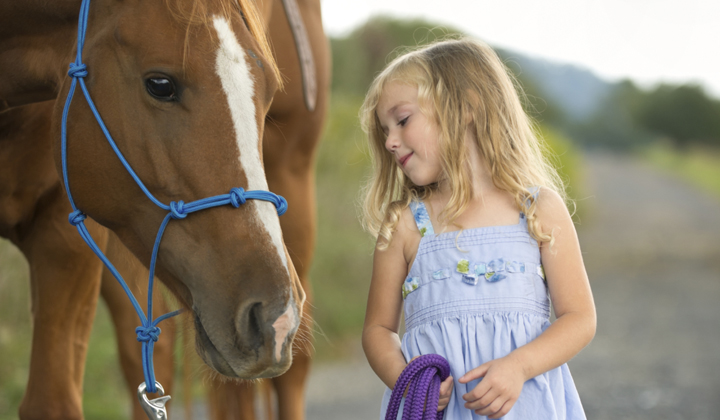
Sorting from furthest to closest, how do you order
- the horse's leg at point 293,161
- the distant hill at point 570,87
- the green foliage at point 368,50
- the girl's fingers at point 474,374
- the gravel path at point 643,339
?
1. the distant hill at point 570,87
2. the green foliage at point 368,50
3. the gravel path at point 643,339
4. the horse's leg at point 293,161
5. the girl's fingers at point 474,374

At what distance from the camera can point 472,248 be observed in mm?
1519

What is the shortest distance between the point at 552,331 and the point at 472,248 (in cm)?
27

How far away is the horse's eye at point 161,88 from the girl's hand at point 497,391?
0.90 meters

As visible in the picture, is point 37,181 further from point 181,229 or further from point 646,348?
point 646,348

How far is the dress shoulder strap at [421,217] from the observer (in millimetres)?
1583

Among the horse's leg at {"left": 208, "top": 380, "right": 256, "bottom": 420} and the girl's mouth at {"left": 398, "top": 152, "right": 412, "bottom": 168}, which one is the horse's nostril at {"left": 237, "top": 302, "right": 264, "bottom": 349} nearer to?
the girl's mouth at {"left": 398, "top": 152, "right": 412, "bottom": 168}

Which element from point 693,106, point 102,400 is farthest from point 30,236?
point 693,106

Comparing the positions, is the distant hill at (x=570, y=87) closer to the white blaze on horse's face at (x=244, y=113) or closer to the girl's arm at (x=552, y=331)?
the girl's arm at (x=552, y=331)

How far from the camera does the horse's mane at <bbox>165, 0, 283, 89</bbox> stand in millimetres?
1346

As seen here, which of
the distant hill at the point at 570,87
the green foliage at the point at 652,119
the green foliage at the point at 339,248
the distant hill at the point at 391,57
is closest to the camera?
the distant hill at the point at 391,57

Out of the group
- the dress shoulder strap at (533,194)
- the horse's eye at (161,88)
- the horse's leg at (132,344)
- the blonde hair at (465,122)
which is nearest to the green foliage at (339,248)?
the horse's leg at (132,344)

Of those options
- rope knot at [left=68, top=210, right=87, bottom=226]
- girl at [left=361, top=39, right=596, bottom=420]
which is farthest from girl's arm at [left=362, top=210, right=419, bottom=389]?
rope knot at [left=68, top=210, right=87, bottom=226]

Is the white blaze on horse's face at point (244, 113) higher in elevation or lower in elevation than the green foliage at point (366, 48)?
lower

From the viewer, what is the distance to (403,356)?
1.52m
